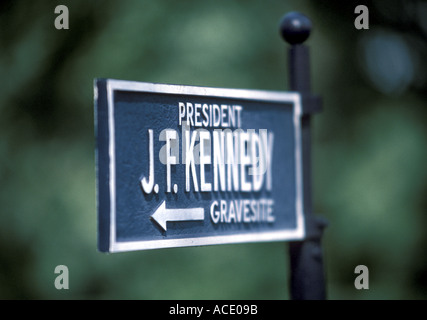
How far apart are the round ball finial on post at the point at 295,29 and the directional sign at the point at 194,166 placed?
0.81ft

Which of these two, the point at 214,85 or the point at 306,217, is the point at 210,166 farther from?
the point at 214,85

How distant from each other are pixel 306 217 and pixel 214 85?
2813 mm

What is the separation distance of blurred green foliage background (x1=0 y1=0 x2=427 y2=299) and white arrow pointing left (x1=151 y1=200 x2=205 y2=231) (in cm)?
310

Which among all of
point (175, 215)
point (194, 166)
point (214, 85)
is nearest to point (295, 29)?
point (194, 166)

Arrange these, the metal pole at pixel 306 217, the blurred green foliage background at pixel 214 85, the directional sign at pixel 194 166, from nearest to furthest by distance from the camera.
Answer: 1. the directional sign at pixel 194 166
2. the metal pole at pixel 306 217
3. the blurred green foliage background at pixel 214 85

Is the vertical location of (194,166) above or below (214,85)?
below

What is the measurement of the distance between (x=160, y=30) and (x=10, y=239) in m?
1.75


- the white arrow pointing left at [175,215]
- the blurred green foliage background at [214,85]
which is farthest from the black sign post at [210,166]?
the blurred green foliage background at [214,85]

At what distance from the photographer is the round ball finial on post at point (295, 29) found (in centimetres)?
278

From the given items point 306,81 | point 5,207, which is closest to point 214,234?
point 306,81

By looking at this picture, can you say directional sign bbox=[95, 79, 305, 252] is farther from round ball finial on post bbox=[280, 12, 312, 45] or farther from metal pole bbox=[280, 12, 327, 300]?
round ball finial on post bbox=[280, 12, 312, 45]

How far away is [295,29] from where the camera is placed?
109 inches

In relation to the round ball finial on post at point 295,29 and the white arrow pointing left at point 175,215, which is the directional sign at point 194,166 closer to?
the white arrow pointing left at point 175,215

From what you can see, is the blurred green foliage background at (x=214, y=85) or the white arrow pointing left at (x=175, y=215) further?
the blurred green foliage background at (x=214, y=85)
